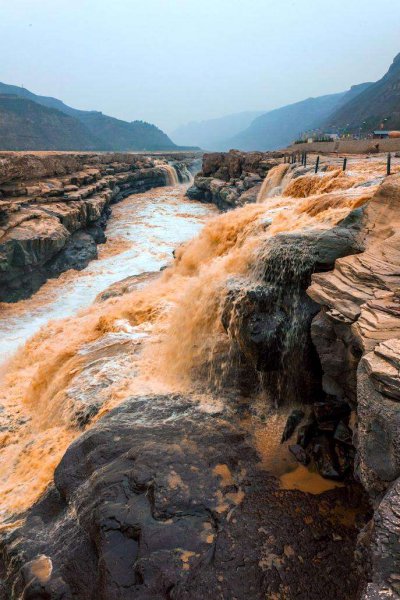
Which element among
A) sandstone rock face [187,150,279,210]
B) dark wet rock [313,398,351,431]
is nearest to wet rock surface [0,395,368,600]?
dark wet rock [313,398,351,431]

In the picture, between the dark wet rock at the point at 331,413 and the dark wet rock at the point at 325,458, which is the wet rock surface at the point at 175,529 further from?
the dark wet rock at the point at 331,413

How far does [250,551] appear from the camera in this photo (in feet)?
13.9

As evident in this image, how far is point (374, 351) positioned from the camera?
390cm

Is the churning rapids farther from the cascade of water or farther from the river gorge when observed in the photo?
the cascade of water

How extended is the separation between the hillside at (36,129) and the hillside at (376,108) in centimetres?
6964

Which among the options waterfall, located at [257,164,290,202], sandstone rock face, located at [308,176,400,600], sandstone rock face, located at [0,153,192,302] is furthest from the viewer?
waterfall, located at [257,164,290,202]

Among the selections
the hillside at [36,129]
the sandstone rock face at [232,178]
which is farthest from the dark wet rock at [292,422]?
the hillside at [36,129]

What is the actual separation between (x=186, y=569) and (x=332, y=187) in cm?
1062

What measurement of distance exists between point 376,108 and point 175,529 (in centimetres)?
11829

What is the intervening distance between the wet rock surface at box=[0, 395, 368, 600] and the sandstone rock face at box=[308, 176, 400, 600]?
1035 millimetres

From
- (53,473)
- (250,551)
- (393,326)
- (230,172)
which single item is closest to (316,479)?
(250,551)

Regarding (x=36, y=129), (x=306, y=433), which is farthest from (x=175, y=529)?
(x=36, y=129)

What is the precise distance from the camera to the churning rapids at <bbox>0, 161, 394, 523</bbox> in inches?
261

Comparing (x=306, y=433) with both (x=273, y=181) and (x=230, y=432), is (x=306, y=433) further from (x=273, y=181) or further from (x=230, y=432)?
(x=273, y=181)
